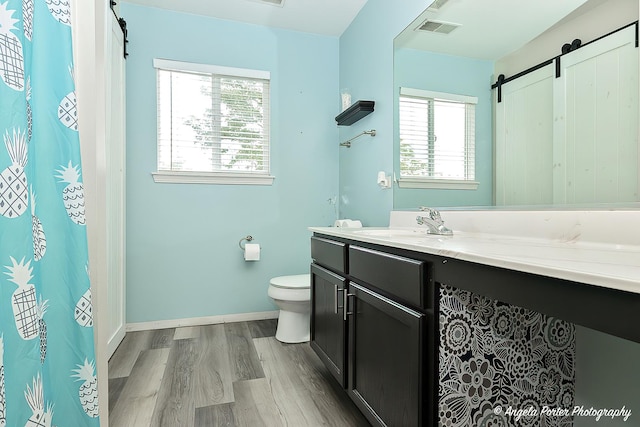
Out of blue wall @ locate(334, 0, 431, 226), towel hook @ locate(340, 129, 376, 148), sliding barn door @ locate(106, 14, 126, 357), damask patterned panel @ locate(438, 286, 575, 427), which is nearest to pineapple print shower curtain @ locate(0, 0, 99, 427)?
damask patterned panel @ locate(438, 286, 575, 427)

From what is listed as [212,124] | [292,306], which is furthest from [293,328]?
[212,124]

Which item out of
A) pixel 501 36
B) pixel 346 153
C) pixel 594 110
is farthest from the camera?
pixel 346 153

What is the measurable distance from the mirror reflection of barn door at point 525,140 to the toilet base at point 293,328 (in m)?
1.55

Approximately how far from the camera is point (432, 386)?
3.22ft

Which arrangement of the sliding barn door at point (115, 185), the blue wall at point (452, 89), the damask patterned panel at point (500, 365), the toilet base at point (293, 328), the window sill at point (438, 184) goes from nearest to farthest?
the damask patterned panel at point (500, 365)
the blue wall at point (452, 89)
the window sill at point (438, 184)
the sliding barn door at point (115, 185)
the toilet base at point (293, 328)

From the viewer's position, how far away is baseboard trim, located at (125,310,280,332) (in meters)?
2.68

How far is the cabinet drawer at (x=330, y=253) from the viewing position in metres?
1.62

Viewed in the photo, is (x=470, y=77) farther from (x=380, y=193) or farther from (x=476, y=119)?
(x=380, y=193)

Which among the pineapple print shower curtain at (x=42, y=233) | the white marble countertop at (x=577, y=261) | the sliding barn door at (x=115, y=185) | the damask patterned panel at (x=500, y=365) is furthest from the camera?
the sliding barn door at (x=115, y=185)

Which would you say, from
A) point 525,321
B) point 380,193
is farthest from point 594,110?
point 380,193

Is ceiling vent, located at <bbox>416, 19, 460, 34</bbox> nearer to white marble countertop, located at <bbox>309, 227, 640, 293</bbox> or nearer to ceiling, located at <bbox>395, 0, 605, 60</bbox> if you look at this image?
ceiling, located at <bbox>395, 0, 605, 60</bbox>

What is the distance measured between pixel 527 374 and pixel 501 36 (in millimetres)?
1307

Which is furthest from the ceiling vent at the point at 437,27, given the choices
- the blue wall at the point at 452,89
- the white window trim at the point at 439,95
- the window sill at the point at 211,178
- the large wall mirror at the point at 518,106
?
the window sill at the point at 211,178

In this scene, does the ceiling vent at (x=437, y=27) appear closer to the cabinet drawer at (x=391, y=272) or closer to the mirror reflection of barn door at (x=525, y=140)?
the mirror reflection of barn door at (x=525, y=140)
